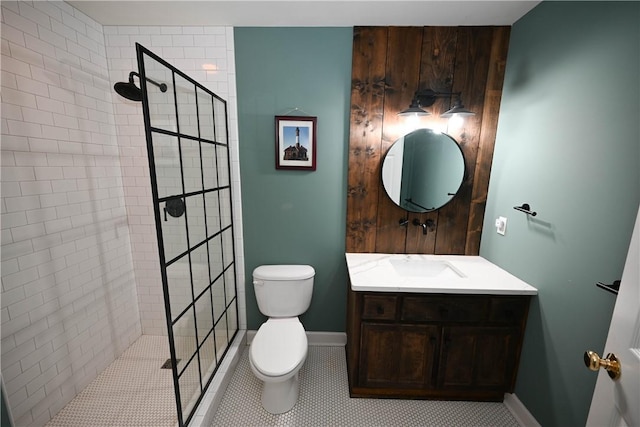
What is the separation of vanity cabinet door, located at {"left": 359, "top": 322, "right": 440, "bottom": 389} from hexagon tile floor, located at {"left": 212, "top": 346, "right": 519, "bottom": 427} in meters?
0.14

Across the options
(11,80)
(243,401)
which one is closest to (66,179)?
(11,80)

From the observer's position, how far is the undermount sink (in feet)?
6.30

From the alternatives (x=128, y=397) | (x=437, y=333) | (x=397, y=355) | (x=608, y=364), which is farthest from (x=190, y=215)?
(x=608, y=364)

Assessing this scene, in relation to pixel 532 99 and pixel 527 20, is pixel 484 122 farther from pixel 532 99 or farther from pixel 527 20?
pixel 527 20

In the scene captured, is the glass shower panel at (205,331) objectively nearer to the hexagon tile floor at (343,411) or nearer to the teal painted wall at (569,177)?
the hexagon tile floor at (343,411)

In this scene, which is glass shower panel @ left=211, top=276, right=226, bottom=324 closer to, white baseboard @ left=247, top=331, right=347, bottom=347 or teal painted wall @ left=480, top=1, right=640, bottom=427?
white baseboard @ left=247, top=331, right=347, bottom=347

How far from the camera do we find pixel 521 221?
5.24 feet

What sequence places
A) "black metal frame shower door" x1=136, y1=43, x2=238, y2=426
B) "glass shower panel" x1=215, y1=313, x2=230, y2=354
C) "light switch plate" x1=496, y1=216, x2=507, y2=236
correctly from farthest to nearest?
"glass shower panel" x1=215, y1=313, x2=230, y2=354 < "light switch plate" x1=496, y1=216, x2=507, y2=236 < "black metal frame shower door" x1=136, y1=43, x2=238, y2=426

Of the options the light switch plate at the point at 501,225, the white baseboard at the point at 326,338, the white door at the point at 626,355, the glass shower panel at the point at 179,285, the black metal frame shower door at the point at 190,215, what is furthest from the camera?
the white baseboard at the point at 326,338

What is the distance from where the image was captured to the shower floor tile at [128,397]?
157 cm

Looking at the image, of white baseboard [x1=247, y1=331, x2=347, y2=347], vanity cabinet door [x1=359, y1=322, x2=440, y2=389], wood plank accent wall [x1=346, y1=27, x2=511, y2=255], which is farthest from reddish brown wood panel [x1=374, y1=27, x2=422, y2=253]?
white baseboard [x1=247, y1=331, x2=347, y2=347]

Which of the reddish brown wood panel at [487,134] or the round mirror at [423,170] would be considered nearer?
the reddish brown wood panel at [487,134]

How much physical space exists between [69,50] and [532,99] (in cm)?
285

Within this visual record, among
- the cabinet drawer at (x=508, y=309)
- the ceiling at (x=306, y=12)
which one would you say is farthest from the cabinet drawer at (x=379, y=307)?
the ceiling at (x=306, y=12)
